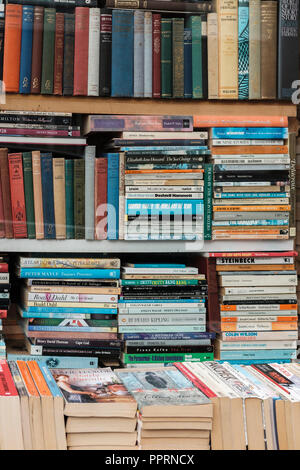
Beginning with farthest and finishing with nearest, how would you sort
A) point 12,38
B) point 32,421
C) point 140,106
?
point 140,106
point 12,38
point 32,421

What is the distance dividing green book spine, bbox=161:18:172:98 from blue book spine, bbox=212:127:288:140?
0.21 metres

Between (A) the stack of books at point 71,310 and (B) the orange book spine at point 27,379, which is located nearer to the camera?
(B) the orange book spine at point 27,379

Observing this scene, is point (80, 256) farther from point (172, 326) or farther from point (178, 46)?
point (178, 46)

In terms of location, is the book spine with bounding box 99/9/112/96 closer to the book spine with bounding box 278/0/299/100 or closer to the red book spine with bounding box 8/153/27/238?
the red book spine with bounding box 8/153/27/238

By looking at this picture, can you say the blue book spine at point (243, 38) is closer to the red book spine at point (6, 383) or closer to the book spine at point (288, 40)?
the book spine at point (288, 40)

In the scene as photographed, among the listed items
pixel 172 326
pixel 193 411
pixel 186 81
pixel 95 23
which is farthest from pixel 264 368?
pixel 95 23

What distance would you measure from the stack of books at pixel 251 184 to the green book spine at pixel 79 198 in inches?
17.6

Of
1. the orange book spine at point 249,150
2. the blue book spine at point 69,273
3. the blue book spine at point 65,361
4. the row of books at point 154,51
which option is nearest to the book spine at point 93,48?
the row of books at point 154,51

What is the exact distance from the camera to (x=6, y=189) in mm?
2332

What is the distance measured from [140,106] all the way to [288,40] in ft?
1.80

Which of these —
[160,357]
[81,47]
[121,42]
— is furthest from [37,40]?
[160,357]

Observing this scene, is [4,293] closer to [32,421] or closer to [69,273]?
[69,273]

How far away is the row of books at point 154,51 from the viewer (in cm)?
232

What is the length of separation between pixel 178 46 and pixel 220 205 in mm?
551
